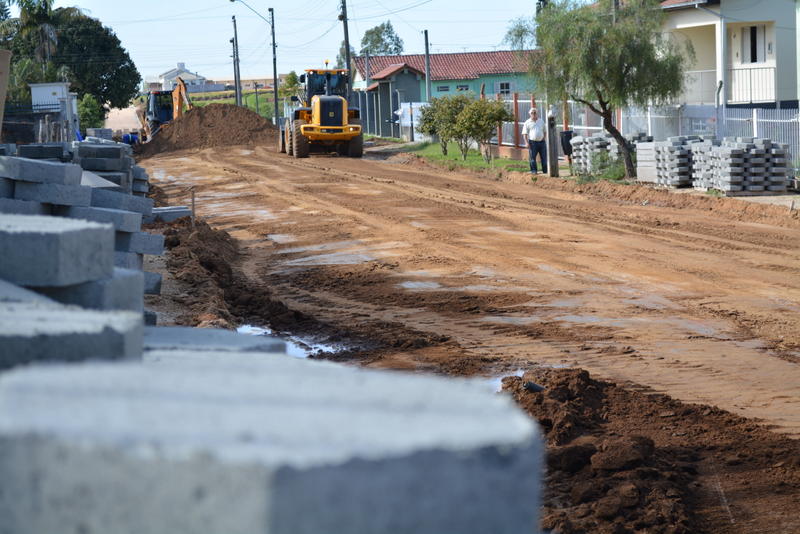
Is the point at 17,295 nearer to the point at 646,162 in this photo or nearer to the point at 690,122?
the point at 646,162

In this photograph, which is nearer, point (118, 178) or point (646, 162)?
point (118, 178)

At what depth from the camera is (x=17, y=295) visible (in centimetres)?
310

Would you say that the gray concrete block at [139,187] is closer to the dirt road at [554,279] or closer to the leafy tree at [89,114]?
the dirt road at [554,279]

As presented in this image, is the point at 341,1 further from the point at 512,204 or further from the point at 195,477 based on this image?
the point at 195,477

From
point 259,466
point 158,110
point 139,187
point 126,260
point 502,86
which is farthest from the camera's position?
point 502,86

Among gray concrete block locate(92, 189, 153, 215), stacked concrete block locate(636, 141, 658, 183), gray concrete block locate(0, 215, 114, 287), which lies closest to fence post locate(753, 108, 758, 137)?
stacked concrete block locate(636, 141, 658, 183)

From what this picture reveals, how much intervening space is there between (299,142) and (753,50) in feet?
54.1

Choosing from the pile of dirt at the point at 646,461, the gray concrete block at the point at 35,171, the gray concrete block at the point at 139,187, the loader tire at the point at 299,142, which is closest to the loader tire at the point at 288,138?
the loader tire at the point at 299,142

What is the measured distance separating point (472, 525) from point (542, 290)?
10256 mm

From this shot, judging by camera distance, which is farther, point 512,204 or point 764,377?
point 512,204

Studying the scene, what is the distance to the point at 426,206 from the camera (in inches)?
808

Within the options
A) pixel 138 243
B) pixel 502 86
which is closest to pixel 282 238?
pixel 138 243

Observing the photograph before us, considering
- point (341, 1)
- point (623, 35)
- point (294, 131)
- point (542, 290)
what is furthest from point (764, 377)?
point (341, 1)

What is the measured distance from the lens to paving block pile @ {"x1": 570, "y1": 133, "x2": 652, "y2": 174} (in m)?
25.6
